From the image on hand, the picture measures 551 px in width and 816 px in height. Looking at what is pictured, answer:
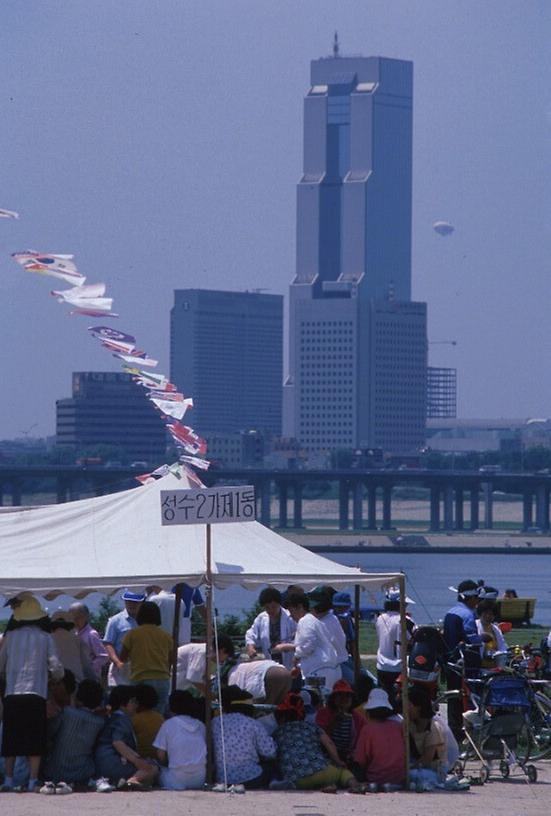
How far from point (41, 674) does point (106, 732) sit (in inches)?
24.6

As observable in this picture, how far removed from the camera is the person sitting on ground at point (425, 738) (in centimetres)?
1324

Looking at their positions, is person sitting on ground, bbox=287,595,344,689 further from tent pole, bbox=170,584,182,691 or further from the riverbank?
the riverbank

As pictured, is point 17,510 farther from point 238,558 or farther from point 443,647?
point 443,647

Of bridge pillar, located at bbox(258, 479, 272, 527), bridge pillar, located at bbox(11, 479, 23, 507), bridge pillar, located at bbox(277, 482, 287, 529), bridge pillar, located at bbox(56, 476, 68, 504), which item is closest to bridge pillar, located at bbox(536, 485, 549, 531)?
bridge pillar, located at bbox(277, 482, 287, 529)

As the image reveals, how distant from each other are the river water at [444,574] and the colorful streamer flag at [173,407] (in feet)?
82.0

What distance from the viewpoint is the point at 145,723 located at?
13.0 metres

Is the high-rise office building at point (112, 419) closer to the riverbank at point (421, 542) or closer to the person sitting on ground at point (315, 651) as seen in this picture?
the riverbank at point (421, 542)

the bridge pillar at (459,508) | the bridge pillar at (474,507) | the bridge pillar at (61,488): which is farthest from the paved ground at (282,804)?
the bridge pillar at (459,508)

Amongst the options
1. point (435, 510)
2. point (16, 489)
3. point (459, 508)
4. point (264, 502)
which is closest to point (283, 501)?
point (264, 502)

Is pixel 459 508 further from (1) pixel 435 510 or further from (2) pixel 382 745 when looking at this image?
(2) pixel 382 745

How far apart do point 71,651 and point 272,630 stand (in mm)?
1785

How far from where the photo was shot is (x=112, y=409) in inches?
6934

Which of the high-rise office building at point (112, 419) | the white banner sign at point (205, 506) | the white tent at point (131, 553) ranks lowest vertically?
the white tent at point (131, 553)

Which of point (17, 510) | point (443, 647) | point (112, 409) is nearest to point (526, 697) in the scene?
point (443, 647)
